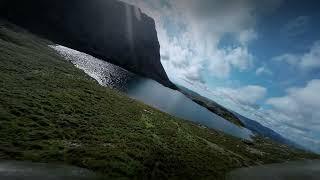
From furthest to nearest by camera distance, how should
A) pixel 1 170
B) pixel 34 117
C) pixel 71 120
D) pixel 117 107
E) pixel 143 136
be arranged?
pixel 117 107 → pixel 143 136 → pixel 71 120 → pixel 34 117 → pixel 1 170

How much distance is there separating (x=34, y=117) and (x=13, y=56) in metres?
52.8

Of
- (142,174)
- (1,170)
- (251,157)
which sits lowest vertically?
(1,170)

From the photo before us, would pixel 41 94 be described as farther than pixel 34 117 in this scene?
Yes

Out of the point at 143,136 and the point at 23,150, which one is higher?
the point at 143,136

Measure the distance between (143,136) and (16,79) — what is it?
3475cm

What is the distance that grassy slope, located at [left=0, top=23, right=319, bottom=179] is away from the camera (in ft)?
145

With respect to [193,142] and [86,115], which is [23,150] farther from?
[193,142]

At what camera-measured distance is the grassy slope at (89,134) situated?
44219 millimetres

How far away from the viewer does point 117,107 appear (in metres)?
84.1

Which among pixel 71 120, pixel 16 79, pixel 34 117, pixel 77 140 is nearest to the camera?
pixel 77 140

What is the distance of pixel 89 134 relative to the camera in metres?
55.4

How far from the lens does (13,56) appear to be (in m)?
98.2

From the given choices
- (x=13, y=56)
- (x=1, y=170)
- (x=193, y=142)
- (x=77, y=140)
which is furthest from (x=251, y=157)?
(x=13, y=56)

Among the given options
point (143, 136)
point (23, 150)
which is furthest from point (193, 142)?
point (23, 150)
